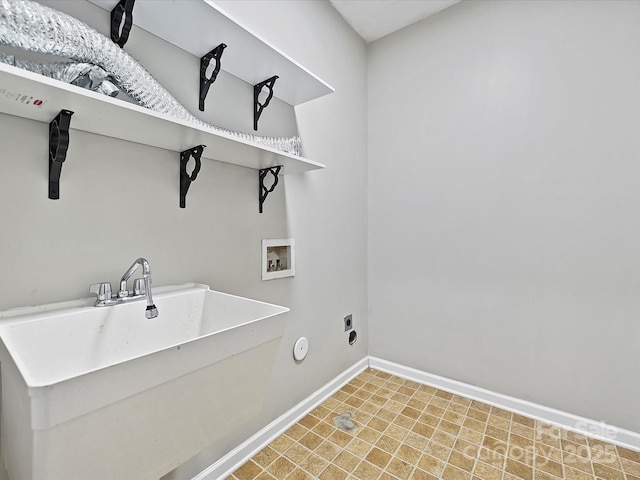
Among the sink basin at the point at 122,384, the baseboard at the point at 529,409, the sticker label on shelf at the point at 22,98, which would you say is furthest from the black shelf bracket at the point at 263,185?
the baseboard at the point at 529,409

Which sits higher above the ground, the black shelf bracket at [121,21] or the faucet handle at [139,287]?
the black shelf bracket at [121,21]

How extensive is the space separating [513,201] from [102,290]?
6.98 ft

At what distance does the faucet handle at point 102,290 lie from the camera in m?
0.96

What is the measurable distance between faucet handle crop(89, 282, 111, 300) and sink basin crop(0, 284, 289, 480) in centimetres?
5

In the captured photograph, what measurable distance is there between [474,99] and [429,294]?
135 centimetres

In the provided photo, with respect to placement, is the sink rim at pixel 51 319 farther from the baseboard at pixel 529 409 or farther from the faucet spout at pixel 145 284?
the baseboard at pixel 529 409

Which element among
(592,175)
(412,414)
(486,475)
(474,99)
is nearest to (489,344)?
(412,414)

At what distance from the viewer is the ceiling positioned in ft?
Answer: 6.73

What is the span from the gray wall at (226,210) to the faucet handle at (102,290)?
28mm

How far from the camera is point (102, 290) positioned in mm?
965

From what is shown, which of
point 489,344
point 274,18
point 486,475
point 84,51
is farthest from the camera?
point 489,344

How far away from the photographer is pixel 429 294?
218cm

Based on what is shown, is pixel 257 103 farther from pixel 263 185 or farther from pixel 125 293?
pixel 125 293

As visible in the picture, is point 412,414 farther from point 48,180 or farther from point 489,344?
point 48,180
